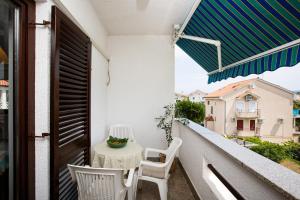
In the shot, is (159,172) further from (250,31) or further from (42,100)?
(250,31)

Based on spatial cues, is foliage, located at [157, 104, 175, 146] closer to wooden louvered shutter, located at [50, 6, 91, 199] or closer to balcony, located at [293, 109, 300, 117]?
wooden louvered shutter, located at [50, 6, 91, 199]

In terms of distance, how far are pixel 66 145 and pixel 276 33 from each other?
254cm

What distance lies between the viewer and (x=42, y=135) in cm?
153

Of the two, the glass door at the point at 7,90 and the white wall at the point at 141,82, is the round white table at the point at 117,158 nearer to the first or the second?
the glass door at the point at 7,90

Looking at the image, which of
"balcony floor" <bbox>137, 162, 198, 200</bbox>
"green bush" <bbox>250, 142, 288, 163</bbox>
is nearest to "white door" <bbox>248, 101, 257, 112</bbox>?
"green bush" <bbox>250, 142, 288, 163</bbox>

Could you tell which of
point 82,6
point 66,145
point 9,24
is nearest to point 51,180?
point 66,145

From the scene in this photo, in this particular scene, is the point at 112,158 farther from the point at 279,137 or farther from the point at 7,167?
the point at 279,137

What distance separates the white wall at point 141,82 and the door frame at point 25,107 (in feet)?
9.41

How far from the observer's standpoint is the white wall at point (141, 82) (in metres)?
4.33

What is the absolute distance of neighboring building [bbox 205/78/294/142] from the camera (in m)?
2.83

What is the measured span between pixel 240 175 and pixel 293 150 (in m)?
1.01

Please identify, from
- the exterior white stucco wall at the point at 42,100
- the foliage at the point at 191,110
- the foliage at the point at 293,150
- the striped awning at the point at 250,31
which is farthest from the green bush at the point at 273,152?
the exterior white stucco wall at the point at 42,100

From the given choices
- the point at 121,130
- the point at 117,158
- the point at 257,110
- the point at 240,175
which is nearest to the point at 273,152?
the point at 240,175

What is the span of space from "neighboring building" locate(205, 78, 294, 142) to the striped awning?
109 cm
